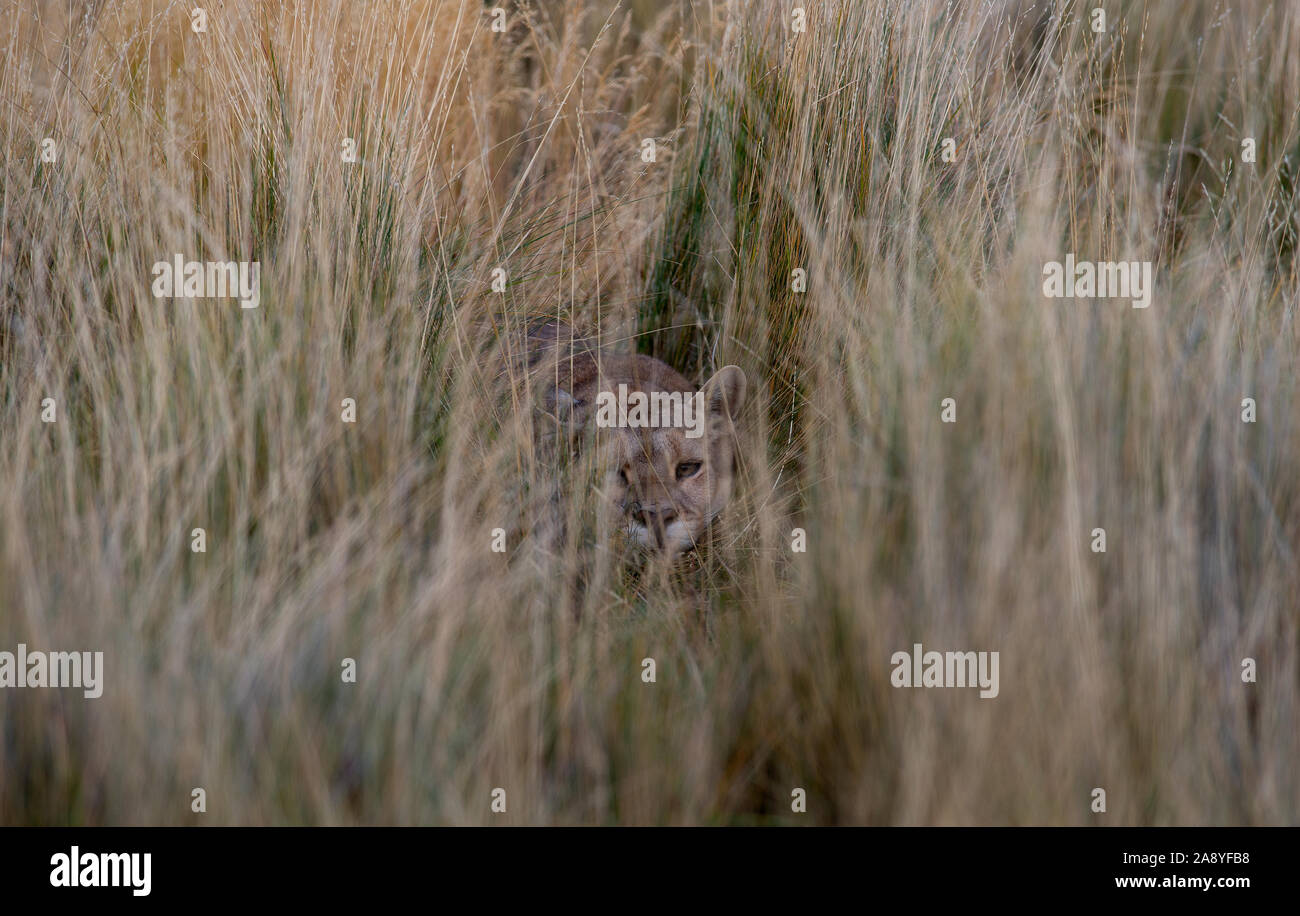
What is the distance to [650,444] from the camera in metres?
A: 3.52

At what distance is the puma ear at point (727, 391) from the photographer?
346 centimetres

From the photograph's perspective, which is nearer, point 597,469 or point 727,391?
point 597,469

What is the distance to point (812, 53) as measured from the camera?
3.71 m

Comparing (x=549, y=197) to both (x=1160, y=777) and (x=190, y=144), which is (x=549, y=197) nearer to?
(x=190, y=144)

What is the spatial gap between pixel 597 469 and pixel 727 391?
0.52 meters

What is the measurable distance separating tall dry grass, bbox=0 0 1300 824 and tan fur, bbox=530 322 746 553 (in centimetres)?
10
